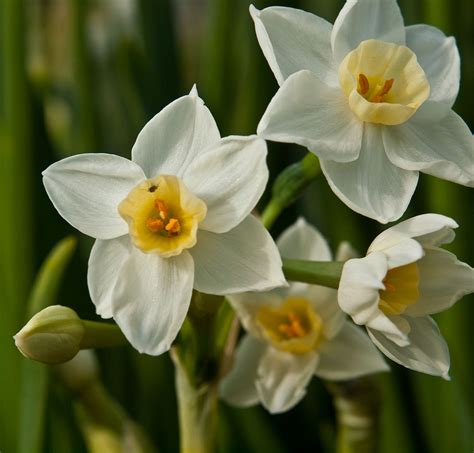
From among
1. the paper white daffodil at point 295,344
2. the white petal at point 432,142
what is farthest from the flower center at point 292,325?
the white petal at point 432,142

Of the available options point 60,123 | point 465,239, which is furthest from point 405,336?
point 60,123

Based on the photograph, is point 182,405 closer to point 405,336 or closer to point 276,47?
point 405,336

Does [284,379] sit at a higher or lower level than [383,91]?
lower

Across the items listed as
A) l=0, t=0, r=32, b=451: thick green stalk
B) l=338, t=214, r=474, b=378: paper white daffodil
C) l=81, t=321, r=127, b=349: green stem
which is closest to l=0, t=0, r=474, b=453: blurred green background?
l=0, t=0, r=32, b=451: thick green stalk

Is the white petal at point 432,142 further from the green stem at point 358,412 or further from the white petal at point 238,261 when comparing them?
the green stem at point 358,412

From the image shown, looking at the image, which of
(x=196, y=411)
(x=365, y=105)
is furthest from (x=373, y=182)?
(x=196, y=411)

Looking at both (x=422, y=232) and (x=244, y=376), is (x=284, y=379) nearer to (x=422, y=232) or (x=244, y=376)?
(x=244, y=376)
